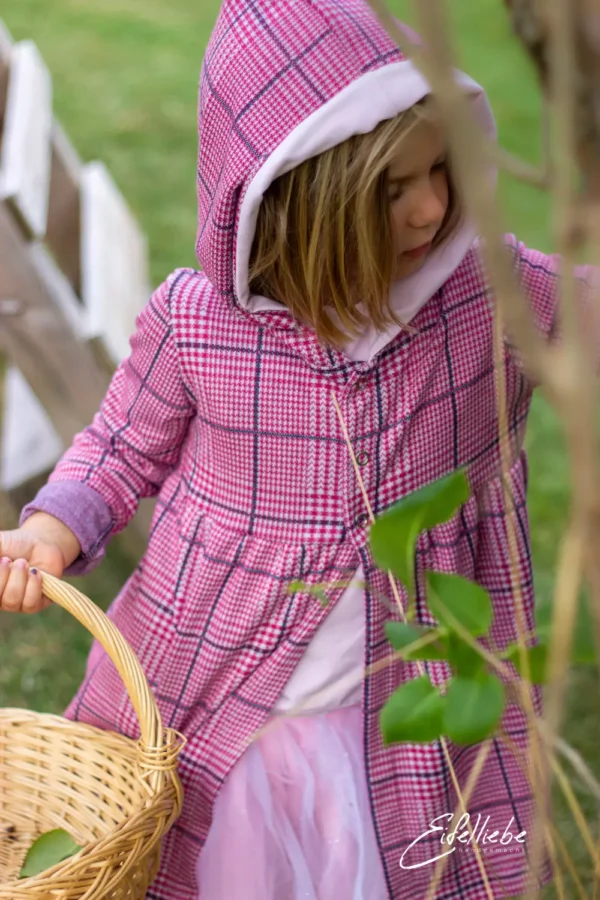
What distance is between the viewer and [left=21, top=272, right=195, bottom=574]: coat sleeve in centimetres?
101

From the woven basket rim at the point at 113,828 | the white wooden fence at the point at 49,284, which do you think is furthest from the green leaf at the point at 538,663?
the white wooden fence at the point at 49,284

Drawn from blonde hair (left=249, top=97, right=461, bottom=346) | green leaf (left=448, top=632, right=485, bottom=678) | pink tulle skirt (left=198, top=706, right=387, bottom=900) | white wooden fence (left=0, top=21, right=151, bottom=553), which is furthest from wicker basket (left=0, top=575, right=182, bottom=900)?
white wooden fence (left=0, top=21, right=151, bottom=553)

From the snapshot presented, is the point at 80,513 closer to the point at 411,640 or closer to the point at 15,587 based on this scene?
the point at 15,587

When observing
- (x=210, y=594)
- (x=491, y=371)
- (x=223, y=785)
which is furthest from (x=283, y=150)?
(x=223, y=785)

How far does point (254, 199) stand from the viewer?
2.75ft

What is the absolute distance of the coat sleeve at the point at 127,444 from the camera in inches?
39.6

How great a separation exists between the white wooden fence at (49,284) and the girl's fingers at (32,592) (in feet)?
2.55

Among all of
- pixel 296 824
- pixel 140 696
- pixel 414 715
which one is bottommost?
pixel 296 824

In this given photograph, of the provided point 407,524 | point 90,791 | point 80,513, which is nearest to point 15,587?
point 80,513

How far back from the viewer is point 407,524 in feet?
1.63

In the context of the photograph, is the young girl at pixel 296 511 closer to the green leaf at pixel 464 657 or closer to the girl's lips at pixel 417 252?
the girl's lips at pixel 417 252

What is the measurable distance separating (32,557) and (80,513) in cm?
6

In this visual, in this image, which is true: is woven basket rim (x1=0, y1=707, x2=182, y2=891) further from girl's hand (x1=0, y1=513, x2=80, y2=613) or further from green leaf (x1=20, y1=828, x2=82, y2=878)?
girl's hand (x1=0, y1=513, x2=80, y2=613)

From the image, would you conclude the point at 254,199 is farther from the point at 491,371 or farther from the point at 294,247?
the point at 491,371
